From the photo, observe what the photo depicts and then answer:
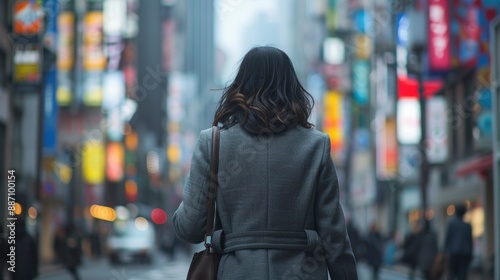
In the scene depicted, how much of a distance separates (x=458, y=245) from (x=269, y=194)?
12.9m

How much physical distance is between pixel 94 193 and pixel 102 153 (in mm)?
2470

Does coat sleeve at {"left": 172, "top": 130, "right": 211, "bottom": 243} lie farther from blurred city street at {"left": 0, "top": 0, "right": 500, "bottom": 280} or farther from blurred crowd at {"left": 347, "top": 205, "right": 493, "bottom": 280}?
blurred crowd at {"left": 347, "top": 205, "right": 493, "bottom": 280}

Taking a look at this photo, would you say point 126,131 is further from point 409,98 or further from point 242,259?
point 242,259

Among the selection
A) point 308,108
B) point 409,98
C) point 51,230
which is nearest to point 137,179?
point 51,230

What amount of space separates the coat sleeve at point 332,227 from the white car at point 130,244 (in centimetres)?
3507

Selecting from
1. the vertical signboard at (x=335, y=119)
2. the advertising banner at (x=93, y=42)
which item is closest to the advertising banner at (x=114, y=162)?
the advertising banner at (x=93, y=42)

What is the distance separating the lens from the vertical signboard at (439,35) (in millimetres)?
30188

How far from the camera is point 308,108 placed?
361 centimetres

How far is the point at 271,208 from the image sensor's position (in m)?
3.36

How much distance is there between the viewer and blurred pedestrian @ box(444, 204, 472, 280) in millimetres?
15680

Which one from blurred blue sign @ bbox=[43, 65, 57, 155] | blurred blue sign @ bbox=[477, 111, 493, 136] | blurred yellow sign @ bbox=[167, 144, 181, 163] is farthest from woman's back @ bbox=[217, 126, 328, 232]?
blurred yellow sign @ bbox=[167, 144, 181, 163]

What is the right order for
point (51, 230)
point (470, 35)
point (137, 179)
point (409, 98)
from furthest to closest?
point (137, 179) → point (51, 230) → point (409, 98) → point (470, 35)

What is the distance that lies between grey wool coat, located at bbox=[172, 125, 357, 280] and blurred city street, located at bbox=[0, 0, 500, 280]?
0.44 ft

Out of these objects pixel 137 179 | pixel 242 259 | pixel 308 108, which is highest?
pixel 308 108
